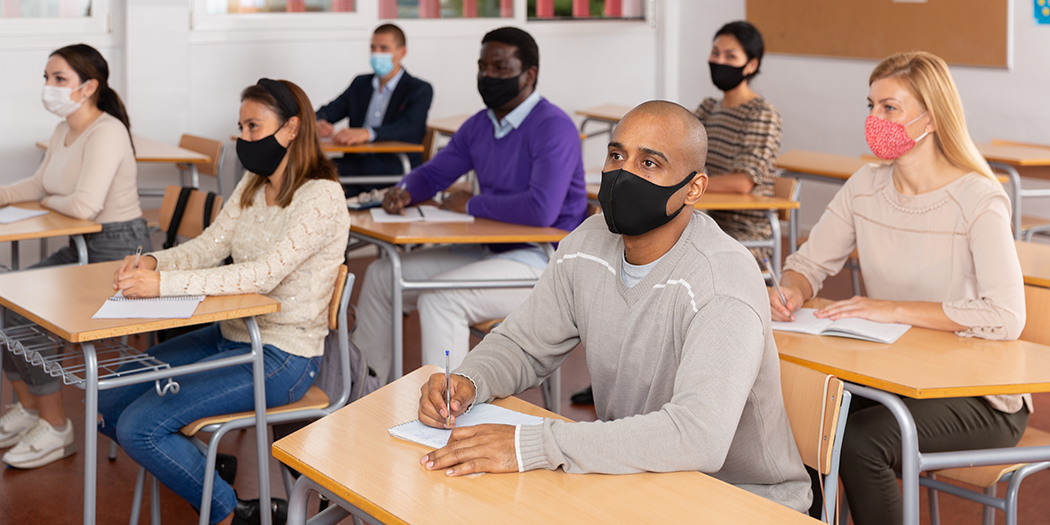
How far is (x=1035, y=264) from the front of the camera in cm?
270

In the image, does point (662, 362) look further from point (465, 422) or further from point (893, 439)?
point (893, 439)

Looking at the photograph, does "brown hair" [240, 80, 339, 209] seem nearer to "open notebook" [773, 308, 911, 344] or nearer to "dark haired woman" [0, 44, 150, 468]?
"dark haired woman" [0, 44, 150, 468]

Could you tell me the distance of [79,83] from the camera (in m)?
3.47

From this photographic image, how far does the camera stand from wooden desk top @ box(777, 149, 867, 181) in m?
4.42

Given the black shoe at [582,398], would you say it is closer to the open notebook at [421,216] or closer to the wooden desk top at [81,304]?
the open notebook at [421,216]

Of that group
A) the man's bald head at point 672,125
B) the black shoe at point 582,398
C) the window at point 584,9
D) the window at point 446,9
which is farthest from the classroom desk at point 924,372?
the window at point 584,9

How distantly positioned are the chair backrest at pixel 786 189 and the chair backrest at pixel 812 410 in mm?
2085

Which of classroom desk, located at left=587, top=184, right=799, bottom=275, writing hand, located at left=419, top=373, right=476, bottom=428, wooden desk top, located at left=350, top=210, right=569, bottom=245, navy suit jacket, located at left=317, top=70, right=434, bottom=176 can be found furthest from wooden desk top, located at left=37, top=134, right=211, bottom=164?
writing hand, located at left=419, top=373, right=476, bottom=428

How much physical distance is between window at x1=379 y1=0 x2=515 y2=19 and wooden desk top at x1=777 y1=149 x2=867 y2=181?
272 cm

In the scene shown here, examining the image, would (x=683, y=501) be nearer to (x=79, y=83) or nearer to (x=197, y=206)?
(x=197, y=206)

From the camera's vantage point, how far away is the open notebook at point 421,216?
3336 millimetres

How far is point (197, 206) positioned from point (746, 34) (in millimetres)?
2399

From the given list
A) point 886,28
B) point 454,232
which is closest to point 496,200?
point 454,232

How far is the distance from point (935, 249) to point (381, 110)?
143 inches
